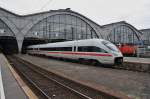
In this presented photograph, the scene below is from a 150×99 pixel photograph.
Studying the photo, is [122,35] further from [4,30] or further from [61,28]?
[4,30]

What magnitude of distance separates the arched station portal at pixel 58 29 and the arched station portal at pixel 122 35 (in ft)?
42.9

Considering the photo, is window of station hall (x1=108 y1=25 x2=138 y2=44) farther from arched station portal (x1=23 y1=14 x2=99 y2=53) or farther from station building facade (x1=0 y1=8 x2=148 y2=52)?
arched station portal (x1=23 y1=14 x2=99 y2=53)

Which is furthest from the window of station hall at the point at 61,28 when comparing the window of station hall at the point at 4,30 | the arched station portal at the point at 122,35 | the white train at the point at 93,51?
the white train at the point at 93,51

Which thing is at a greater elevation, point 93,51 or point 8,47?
point 8,47

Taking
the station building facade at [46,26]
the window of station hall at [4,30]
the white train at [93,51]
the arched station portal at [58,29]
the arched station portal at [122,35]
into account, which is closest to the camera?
the white train at [93,51]

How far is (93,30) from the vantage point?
76312 mm

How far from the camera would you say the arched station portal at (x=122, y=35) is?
270 feet

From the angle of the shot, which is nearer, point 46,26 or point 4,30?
point 4,30

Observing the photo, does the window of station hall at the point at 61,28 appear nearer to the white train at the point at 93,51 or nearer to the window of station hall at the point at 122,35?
the window of station hall at the point at 122,35

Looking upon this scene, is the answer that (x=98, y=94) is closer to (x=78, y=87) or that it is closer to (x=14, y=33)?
(x=78, y=87)

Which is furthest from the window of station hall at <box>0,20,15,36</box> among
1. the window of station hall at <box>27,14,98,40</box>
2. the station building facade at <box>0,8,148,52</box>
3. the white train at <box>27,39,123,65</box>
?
the white train at <box>27,39,123,65</box>

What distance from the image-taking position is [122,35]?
8562 centimetres

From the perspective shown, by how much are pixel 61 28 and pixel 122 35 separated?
29884mm

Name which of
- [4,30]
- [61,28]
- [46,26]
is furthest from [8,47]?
[61,28]
